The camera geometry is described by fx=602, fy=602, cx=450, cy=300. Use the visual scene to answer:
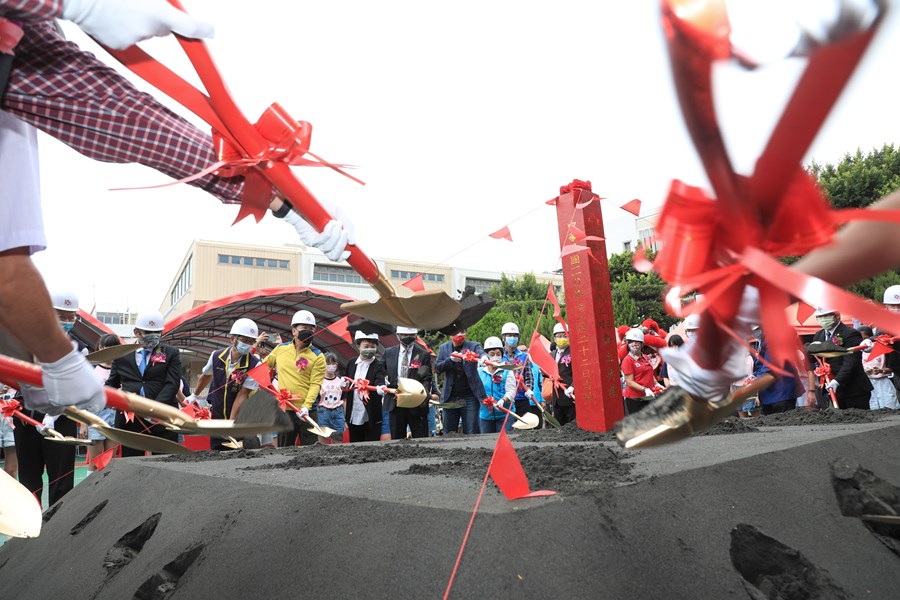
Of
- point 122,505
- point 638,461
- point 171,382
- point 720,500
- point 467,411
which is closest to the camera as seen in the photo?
point 720,500

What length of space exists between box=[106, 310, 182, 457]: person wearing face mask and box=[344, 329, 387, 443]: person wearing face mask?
183cm

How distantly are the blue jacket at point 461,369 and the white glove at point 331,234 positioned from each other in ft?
13.8

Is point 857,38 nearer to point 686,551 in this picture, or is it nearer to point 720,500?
point 686,551

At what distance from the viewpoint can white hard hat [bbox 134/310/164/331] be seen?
5.27 m

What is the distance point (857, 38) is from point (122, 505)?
11.1ft

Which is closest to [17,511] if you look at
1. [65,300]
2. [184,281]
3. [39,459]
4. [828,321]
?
[65,300]

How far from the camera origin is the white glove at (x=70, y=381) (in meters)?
1.66

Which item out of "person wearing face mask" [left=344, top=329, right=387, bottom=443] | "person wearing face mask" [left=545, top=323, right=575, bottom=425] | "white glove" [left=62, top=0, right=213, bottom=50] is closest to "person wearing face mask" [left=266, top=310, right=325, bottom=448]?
"person wearing face mask" [left=344, top=329, right=387, bottom=443]

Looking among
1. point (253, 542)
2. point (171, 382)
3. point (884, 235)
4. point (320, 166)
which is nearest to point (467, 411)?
point (171, 382)

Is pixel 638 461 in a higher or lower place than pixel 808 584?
higher

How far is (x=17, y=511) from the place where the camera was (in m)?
2.48

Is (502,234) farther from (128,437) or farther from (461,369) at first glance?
(128,437)

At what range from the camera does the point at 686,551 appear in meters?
1.68

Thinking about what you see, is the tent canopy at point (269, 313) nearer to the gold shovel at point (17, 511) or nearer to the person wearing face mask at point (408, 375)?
the person wearing face mask at point (408, 375)
